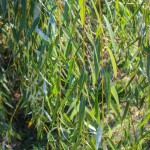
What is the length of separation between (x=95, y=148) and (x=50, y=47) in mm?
270

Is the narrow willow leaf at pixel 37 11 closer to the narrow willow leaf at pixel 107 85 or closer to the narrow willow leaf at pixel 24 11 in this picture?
the narrow willow leaf at pixel 24 11

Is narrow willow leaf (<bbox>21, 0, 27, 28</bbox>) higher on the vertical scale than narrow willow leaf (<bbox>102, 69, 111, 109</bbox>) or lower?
higher

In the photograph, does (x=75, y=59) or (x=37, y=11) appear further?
(x=75, y=59)

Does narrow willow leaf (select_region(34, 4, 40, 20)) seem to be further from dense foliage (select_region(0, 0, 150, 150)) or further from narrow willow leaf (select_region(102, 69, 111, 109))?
narrow willow leaf (select_region(102, 69, 111, 109))

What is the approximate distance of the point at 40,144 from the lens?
10.5ft

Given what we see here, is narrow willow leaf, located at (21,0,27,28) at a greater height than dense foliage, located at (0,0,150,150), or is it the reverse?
narrow willow leaf, located at (21,0,27,28)

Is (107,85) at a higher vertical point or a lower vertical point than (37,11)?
lower

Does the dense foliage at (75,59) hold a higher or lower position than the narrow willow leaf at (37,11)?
lower

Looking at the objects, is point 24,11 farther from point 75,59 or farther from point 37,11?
point 75,59

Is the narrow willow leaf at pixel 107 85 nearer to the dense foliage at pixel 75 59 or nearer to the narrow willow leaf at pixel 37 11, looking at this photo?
the dense foliage at pixel 75 59

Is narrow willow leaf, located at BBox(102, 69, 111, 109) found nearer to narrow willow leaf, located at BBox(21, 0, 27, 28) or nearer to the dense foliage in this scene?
the dense foliage

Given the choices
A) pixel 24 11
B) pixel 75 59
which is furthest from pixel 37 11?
pixel 75 59

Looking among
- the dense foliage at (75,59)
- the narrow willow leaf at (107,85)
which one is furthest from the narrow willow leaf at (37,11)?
the narrow willow leaf at (107,85)

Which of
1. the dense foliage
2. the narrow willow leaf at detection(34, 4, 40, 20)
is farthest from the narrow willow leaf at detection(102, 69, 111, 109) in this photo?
the narrow willow leaf at detection(34, 4, 40, 20)
